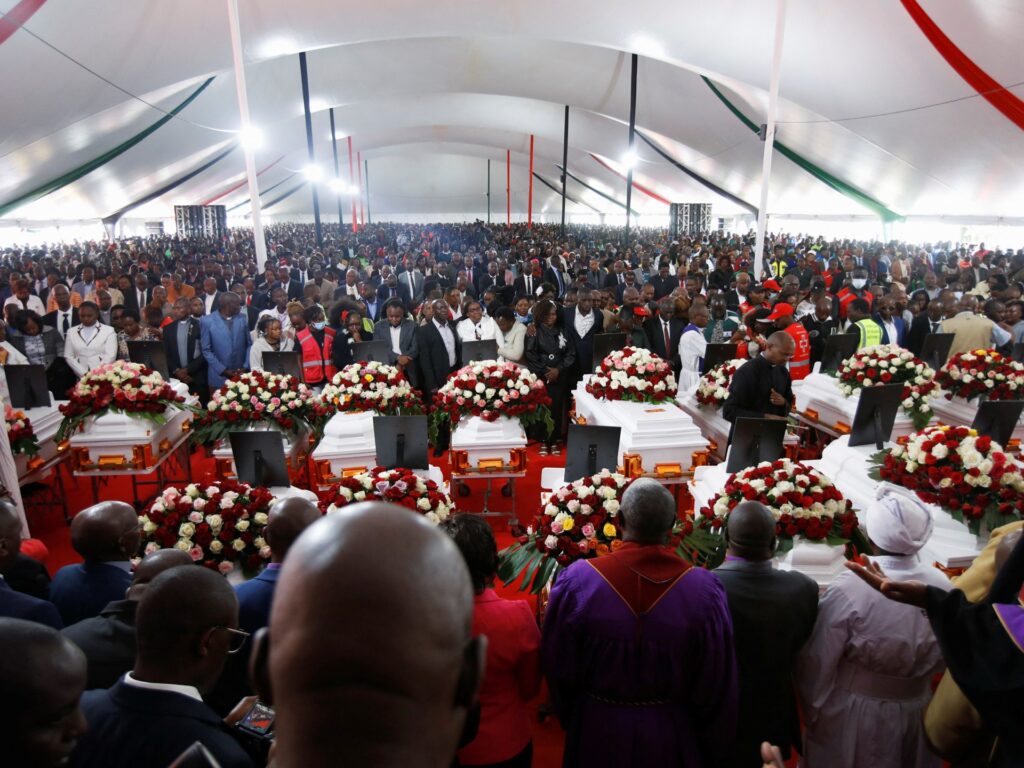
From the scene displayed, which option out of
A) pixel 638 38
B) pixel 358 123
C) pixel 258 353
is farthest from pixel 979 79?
pixel 358 123

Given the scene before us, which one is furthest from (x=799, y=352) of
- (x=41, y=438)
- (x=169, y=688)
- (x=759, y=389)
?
(x=41, y=438)

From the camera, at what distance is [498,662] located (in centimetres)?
217

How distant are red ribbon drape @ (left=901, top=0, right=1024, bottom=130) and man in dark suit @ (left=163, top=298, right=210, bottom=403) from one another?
12426 mm

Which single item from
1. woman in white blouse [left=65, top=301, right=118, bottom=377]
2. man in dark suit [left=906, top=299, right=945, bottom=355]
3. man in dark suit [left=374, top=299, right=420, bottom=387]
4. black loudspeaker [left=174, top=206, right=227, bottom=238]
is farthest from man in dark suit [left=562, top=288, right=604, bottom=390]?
black loudspeaker [left=174, top=206, right=227, bottom=238]

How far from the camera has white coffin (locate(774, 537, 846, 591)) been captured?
10.7 ft

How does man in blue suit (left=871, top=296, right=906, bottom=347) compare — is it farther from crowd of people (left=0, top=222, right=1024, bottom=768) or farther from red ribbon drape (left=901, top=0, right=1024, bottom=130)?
red ribbon drape (left=901, top=0, right=1024, bottom=130)

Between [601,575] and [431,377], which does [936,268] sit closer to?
[431,377]

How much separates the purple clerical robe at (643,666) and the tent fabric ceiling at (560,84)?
1234 centimetres

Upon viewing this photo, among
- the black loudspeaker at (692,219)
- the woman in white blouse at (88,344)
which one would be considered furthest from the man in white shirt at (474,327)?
the black loudspeaker at (692,219)

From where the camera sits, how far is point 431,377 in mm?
7047

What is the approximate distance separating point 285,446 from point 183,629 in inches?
153

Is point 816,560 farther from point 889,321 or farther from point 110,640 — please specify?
point 889,321

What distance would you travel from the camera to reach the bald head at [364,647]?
26.4 inches

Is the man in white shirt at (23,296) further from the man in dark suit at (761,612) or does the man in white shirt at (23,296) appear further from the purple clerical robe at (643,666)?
the man in dark suit at (761,612)
